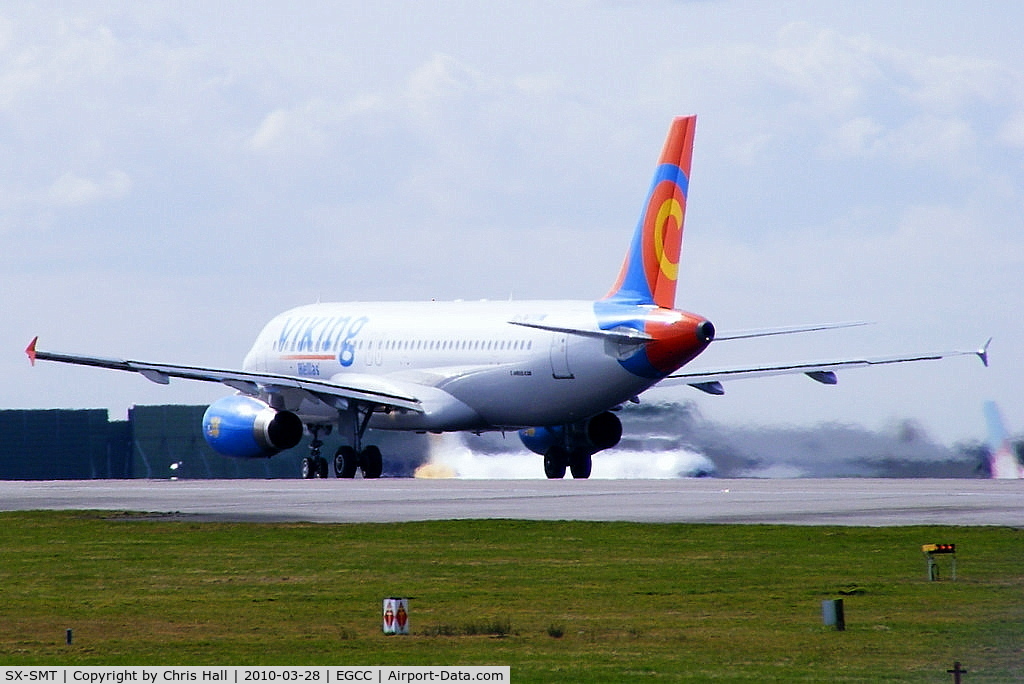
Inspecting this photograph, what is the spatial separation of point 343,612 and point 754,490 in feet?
78.6

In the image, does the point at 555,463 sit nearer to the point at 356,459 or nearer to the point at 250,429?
the point at 356,459

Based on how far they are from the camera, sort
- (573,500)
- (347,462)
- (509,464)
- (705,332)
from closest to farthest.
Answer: (573,500) < (705,332) < (347,462) < (509,464)

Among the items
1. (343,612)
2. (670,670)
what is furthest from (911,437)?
(670,670)

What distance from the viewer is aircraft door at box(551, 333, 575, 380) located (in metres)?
51.1

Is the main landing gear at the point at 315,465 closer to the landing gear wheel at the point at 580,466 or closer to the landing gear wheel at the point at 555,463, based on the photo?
the landing gear wheel at the point at 555,463

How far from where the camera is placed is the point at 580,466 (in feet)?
183

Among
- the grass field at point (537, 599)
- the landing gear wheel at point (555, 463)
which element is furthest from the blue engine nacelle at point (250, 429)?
the grass field at point (537, 599)

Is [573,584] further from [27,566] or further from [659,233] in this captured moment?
[659,233]

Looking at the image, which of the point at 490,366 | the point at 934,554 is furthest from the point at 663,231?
the point at 934,554

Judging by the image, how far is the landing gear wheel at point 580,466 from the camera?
55.6 m

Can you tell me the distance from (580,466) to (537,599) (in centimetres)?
3375

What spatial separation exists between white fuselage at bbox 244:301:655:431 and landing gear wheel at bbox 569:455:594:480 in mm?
2139

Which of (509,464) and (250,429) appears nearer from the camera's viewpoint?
(250,429)

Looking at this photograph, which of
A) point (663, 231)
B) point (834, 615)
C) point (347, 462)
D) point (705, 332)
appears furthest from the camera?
point (347, 462)
